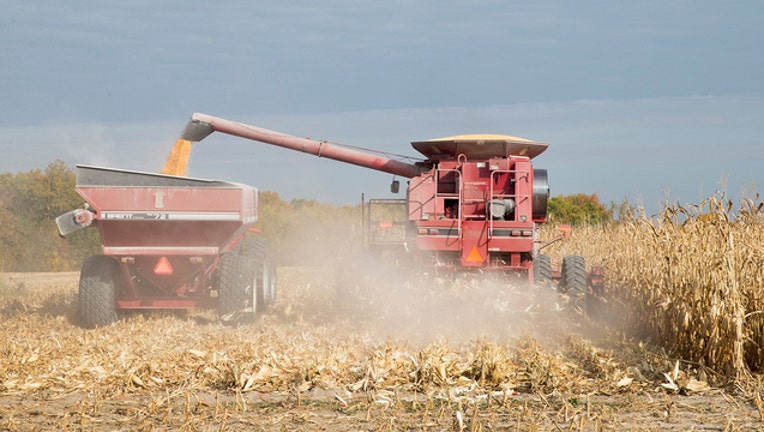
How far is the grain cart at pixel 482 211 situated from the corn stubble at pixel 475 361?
1561 millimetres

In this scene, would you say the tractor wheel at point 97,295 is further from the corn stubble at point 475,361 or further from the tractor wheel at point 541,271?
the tractor wheel at point 541,271

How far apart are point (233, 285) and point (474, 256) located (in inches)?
126

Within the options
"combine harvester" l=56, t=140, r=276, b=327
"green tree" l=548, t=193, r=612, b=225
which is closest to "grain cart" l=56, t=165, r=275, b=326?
"combine harvester" l=56, t=140, r=276, b=327

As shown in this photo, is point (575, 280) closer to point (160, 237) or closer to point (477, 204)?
point (477, 204)

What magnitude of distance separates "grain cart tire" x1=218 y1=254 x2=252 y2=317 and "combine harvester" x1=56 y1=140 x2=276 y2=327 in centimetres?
1

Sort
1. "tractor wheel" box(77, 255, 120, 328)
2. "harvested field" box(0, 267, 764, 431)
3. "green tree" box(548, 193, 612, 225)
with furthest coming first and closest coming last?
"green tree" box(548, 193, 612, 225), "tractor wheel" box(77, 255, 120, 328), "harvested field" box(0, 267, 764, 431)

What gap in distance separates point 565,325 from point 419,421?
4.72 m

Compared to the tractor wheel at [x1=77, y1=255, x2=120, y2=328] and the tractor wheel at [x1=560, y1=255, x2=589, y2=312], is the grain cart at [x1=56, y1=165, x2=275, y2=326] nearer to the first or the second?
the tractor wheel at [x1=77, y1=255, x2=120, y2=328]

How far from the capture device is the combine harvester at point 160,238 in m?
10.8

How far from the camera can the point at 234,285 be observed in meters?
11.2

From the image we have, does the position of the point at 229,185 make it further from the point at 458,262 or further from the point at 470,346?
the point at 470,346

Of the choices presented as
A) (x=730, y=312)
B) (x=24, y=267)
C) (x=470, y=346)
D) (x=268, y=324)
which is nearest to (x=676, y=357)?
(x=730, y=312)

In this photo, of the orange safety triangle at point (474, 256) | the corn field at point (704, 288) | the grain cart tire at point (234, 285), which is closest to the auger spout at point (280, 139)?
the orange safety triangle at point (474, 256)

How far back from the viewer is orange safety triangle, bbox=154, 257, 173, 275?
36.5ft
